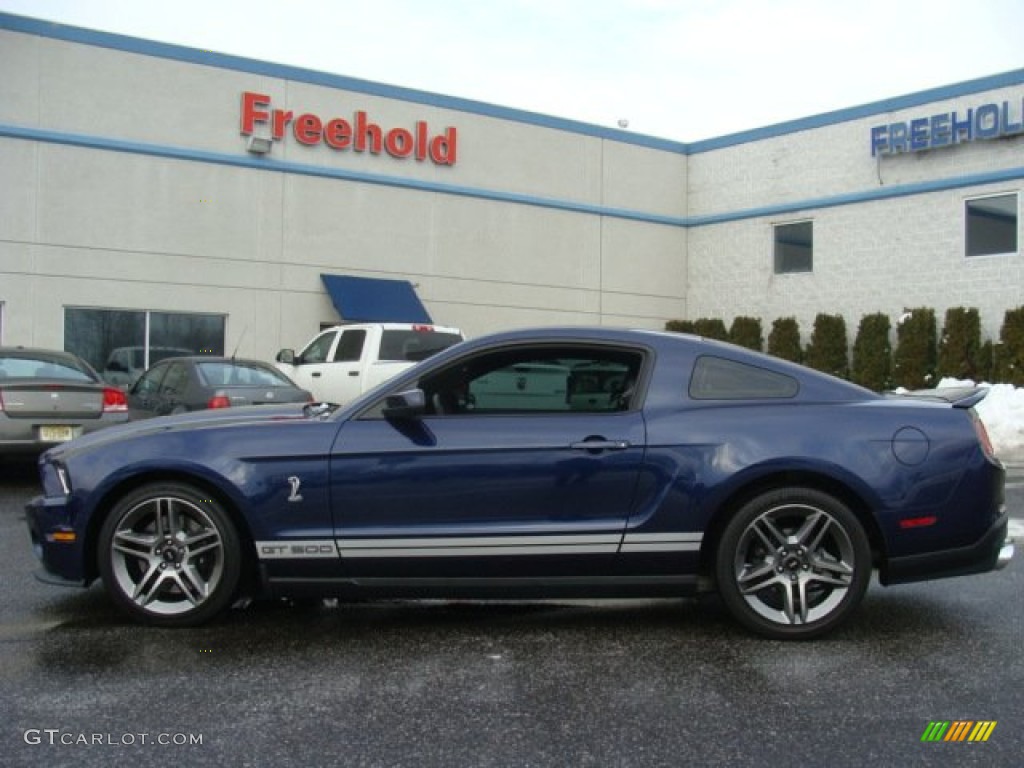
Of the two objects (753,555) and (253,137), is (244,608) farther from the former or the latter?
(253,137)

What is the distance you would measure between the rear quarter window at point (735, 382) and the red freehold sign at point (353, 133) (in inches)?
607

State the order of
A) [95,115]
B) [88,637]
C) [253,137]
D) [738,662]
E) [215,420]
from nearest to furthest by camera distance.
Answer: [738,662]
[88,637]
[215,420]
[95,115]
[253,137]

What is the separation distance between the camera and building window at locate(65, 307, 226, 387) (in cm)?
1703

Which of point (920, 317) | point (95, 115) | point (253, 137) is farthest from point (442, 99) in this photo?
point (920, 317)

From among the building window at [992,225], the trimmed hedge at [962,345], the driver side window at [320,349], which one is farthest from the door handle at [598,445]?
the building window at [992,225]

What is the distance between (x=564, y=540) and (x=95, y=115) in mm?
15372

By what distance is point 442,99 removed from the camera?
2050cm

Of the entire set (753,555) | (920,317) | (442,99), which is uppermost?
→ (442,99)

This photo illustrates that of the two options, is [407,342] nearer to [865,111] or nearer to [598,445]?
[598,445]

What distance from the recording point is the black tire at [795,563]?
454 cm

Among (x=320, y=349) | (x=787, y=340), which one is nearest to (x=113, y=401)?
(x=320, y=349)

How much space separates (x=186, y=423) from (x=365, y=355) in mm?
8551

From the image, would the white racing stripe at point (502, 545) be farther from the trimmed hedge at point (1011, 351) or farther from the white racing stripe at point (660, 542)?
the trimmed hedge at point (1011, 351)

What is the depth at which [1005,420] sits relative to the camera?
14422mm
